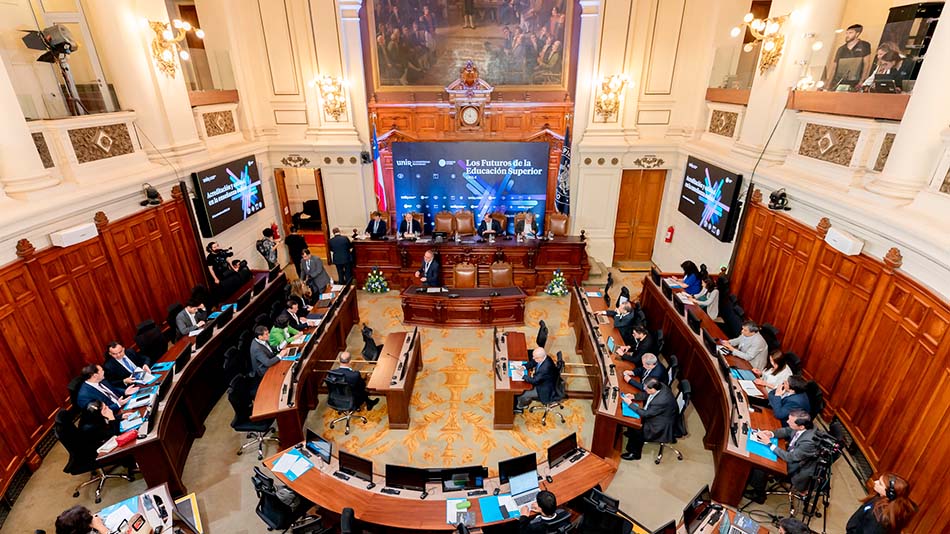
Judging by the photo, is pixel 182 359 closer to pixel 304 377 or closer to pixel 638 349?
pixel 304 377

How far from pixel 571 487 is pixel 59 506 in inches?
235

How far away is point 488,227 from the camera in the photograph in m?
10.9

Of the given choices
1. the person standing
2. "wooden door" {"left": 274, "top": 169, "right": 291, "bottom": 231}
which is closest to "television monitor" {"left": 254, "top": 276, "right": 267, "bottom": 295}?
the person standing

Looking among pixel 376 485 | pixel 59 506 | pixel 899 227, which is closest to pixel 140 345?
pixel 59 506

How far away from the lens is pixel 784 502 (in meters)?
5.34

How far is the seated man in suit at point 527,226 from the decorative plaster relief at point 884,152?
20.9ft

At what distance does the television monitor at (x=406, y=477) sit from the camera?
449 centimetres

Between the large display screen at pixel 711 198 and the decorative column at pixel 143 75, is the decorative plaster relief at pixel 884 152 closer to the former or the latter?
the large display screen at pixel 711 198

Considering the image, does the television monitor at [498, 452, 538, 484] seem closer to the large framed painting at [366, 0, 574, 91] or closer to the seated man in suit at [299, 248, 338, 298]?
the seated man in suit at [299, 248, 338, 298]

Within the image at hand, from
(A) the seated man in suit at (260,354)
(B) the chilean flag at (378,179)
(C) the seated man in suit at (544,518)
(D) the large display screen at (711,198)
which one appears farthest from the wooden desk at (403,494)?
(B) the chilean flag at (378,179)

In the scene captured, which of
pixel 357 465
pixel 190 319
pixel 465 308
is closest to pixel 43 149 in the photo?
pixel 190 319

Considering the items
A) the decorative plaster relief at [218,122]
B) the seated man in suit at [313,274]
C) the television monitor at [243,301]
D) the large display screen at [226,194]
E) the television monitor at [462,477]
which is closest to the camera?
the television monitor at [462,477]

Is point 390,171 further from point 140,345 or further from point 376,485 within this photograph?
point 376,485

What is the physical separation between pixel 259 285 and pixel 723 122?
388 inches
